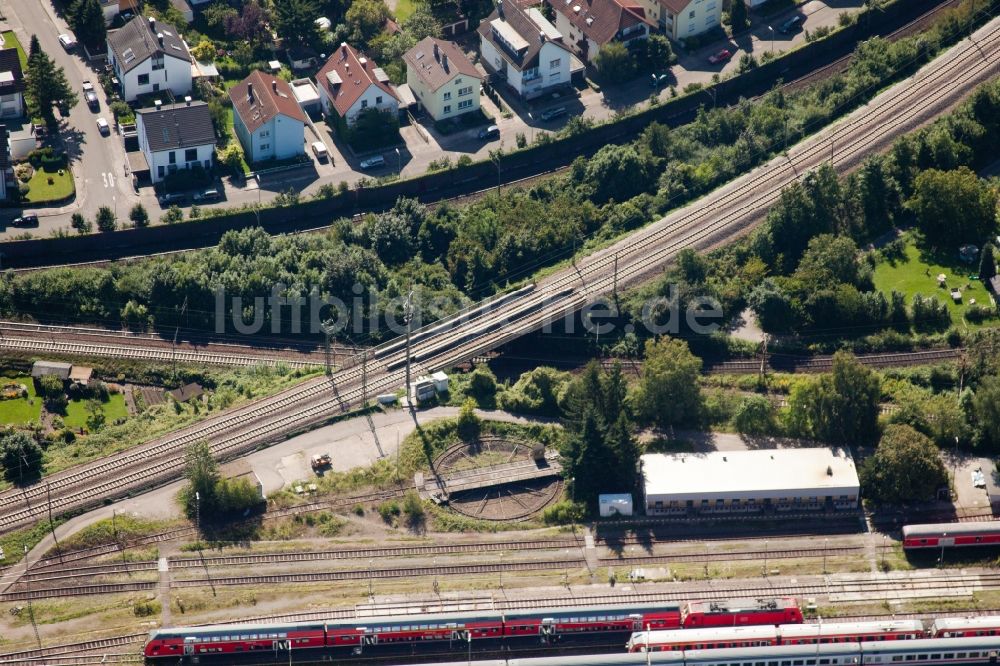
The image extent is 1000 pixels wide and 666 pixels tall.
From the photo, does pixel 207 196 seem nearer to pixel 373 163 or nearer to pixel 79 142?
pixel 79 142

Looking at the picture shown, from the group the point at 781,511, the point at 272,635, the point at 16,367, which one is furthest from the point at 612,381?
the point at 16,367

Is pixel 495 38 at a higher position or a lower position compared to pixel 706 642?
higher

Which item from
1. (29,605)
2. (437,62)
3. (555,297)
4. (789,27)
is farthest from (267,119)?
(29,605)

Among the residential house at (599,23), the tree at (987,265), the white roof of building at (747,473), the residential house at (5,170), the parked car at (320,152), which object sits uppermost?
the residential house at (599,23)

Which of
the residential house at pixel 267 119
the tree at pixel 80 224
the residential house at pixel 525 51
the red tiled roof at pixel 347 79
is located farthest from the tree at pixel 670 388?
the tree at pixel 80 224

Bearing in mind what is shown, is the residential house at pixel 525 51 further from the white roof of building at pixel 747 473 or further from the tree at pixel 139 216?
the white roof of building at pixel 747 473

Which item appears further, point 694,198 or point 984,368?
point 694,198

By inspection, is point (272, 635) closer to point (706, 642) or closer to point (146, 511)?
point (146, 511)
